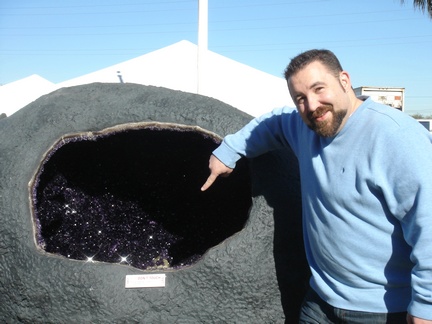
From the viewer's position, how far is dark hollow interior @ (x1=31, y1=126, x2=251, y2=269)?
271 cm

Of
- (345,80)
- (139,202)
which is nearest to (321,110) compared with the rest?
(345,80)

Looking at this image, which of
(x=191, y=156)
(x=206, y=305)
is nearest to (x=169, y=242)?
(x=191, y=156)

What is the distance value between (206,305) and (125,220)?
1.34m

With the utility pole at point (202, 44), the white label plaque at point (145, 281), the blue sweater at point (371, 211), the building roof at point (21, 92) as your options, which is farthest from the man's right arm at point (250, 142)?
the building roof at point (21, 92)

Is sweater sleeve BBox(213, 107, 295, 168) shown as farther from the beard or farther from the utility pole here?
the utility pole

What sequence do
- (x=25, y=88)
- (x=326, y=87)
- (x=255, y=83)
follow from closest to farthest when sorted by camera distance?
(x=326, y=87)
(x=255, y=83)
(x=25, y=88)

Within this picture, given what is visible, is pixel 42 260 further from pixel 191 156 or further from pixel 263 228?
pixel 191 156

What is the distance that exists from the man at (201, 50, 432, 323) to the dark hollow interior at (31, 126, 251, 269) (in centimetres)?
72

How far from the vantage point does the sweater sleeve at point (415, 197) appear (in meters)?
1.52

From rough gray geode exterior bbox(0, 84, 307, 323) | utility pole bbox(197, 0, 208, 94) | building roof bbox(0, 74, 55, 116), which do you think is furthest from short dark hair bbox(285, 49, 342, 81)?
building roof bbox(0, 74, 55, 116)

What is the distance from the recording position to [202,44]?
8.24 m

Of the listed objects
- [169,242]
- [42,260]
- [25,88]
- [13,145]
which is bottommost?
[42,260]

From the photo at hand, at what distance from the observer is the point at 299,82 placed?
1756 millimetres

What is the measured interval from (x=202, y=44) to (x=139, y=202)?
17.7ft
